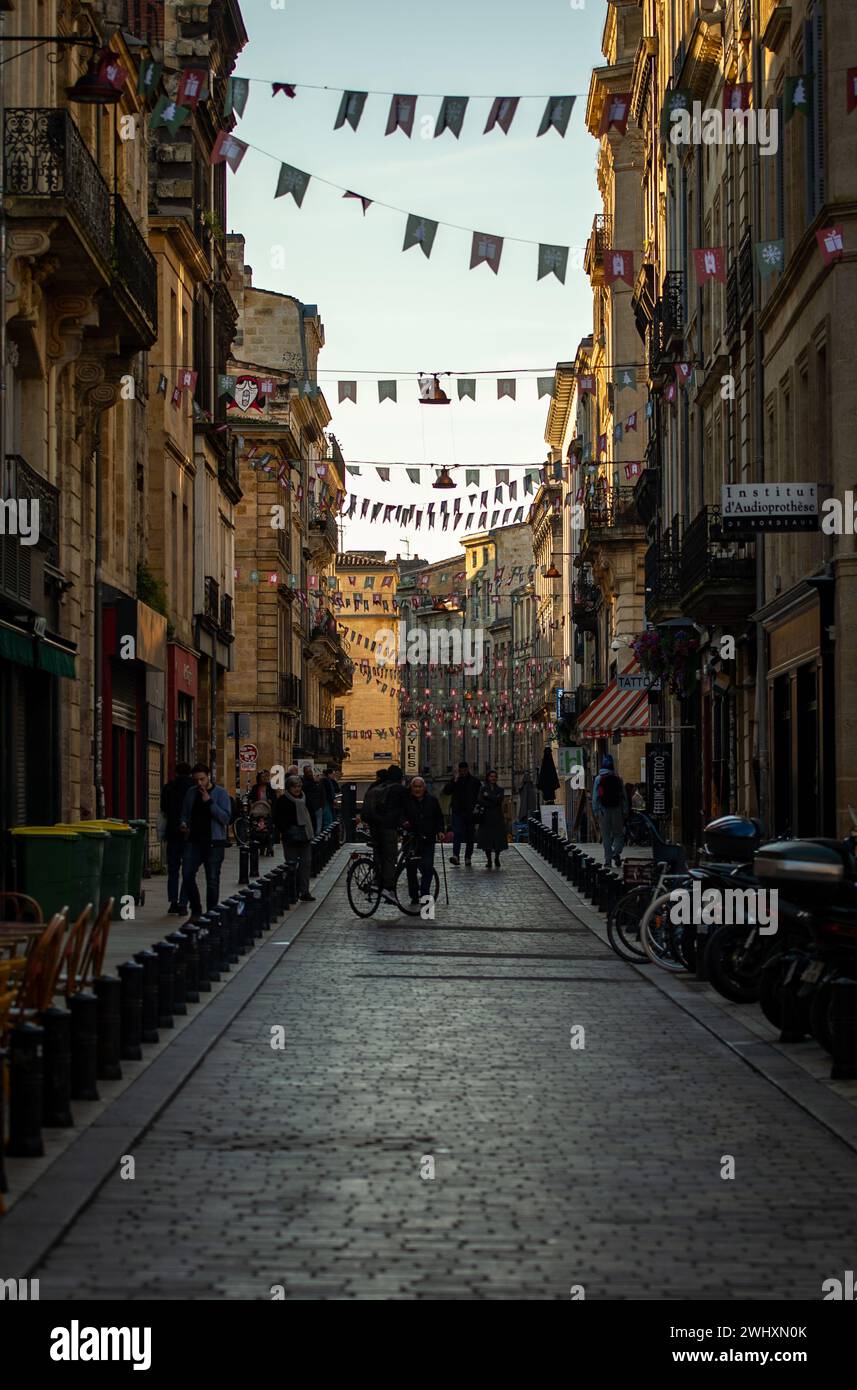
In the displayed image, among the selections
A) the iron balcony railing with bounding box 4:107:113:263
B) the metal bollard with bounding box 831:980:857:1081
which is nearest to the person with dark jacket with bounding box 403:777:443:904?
the iron balcony railing with bounding box 4:107:113:263

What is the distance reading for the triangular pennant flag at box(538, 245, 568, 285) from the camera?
2302 cm

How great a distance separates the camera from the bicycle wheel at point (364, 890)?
2558 cm

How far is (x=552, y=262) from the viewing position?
2311 centimetres

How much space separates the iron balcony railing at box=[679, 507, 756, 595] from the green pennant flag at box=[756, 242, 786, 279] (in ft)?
14.7

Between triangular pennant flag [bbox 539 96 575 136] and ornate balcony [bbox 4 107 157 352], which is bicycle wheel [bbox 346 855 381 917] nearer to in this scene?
ornate balcony [bbox 4 107 157 352]

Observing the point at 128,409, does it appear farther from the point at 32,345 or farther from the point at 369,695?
the point at 369,695

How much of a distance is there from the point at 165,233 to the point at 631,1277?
34639 millimetres

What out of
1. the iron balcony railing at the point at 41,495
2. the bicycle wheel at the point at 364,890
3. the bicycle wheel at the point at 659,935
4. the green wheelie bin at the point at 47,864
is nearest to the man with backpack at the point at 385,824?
the bicycle wheel at the point at 364,890

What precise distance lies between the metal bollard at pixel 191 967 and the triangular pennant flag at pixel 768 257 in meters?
12.6

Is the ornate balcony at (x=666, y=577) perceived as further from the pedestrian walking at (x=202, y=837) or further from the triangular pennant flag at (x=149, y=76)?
the triangular pennant flag at (x=149, y=76)

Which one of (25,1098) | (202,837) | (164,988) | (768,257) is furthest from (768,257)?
(25,1098)

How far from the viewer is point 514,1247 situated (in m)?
7.51

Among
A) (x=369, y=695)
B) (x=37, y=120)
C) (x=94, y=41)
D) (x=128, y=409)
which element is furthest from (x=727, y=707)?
(x=369, y=695)

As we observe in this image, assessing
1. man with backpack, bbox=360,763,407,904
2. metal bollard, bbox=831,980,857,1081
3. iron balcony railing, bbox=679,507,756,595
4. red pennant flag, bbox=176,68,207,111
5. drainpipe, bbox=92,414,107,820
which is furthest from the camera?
iron balcony railing, bbox=679,507,756,595
